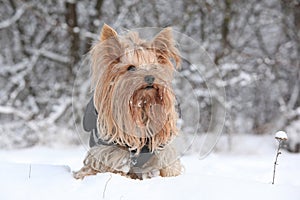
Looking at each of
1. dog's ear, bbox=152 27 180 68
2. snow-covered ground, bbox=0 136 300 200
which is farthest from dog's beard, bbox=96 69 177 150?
snow-covered ground, bbox=0 136 300 200

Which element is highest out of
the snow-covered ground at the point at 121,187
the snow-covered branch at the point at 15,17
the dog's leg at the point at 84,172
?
the snow-covered branch at the point at 15,17

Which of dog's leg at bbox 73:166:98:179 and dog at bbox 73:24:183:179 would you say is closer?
dog at bbox 73:24:183:179

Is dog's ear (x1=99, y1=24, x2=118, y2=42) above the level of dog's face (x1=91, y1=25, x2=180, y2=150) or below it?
above

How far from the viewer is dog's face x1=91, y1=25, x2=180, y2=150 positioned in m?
2.87

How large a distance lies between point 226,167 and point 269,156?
117 cm

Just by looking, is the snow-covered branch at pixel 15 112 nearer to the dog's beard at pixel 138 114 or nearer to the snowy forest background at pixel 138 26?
the snowy forest background at pixel 138 26

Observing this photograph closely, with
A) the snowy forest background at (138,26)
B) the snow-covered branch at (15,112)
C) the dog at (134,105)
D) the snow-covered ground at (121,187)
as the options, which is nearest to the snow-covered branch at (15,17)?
the snowy forest background at (138,26)

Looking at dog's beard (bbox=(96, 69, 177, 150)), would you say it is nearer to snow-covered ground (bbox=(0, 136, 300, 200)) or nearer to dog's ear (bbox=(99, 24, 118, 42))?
dog's ear (bbox=(99, 24, 118, 42))

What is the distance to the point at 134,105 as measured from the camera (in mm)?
3023

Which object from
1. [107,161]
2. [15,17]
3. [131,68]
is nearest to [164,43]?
[131,68]

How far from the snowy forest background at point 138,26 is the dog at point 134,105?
3.93 metres

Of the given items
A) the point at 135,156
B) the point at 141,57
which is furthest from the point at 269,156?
the point at 141,57

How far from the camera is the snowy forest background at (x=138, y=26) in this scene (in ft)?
23.8

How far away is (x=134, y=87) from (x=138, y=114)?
0.90 feet
